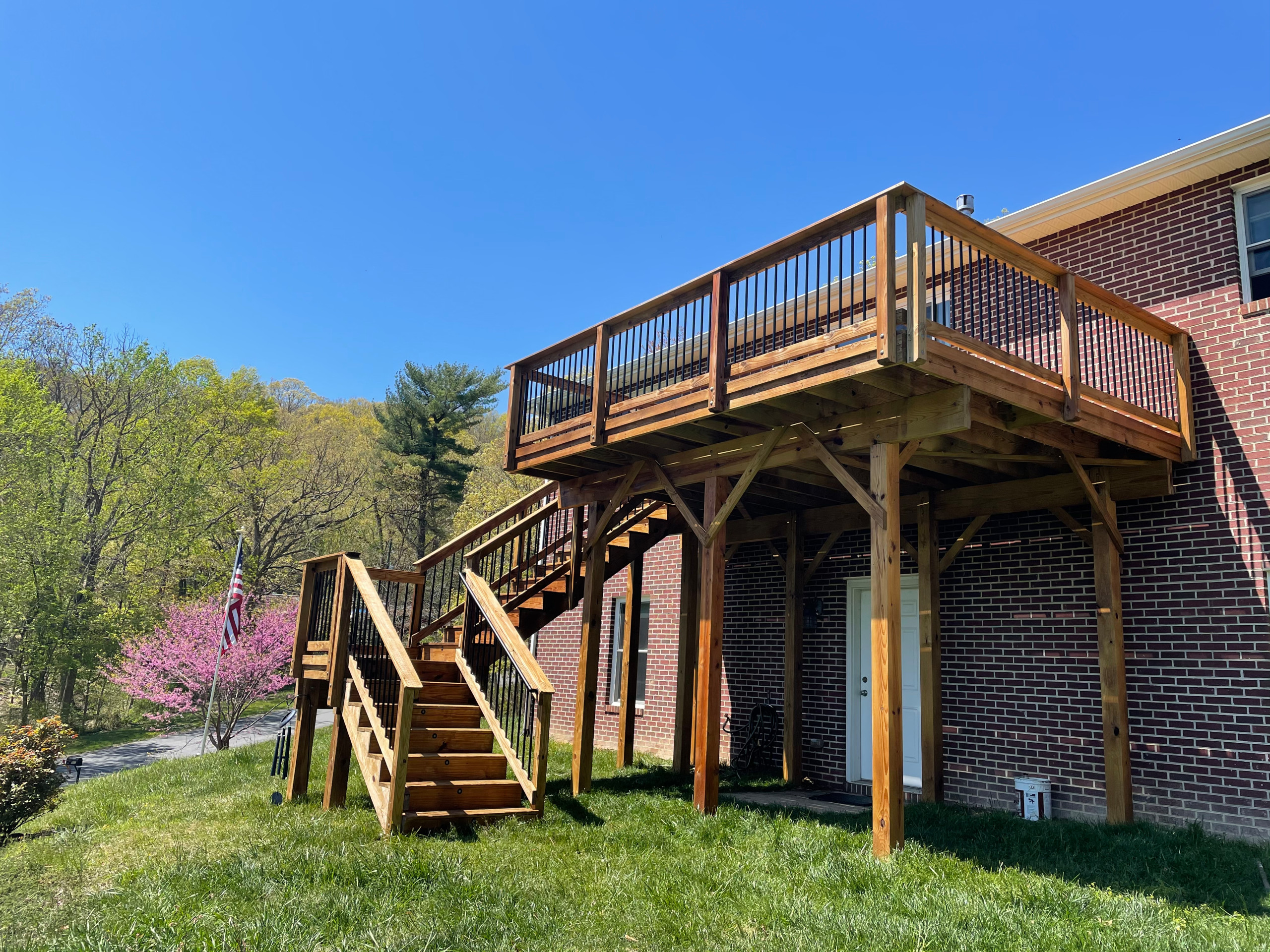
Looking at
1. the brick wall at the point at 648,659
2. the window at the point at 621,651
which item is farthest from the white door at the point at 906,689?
the window at the point at 621,651

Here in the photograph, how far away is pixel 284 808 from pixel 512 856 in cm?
260

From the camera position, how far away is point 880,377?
5.54 meters

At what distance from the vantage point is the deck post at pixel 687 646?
9438mm

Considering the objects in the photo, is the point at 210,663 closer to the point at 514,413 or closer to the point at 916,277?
the point at 514,413

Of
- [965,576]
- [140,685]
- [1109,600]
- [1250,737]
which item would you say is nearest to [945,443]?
[1109,600]

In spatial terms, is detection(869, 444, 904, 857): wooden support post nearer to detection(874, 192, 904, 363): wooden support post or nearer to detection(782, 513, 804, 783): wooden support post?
detection(874, 192, 904, 363): wooden support post

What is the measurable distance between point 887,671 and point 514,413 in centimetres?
516

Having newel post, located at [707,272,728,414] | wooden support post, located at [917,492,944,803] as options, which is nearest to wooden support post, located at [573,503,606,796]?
newel post, located at [707,272,728,414]

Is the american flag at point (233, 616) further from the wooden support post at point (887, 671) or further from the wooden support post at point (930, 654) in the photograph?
the wooden support post at point (887, 671)

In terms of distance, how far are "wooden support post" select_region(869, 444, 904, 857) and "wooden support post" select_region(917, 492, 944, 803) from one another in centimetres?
268

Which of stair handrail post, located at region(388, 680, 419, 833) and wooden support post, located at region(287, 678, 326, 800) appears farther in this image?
wooden support post, located at region(287, 678, 326, 800)

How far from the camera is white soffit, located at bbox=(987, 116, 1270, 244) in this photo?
23.1 feet

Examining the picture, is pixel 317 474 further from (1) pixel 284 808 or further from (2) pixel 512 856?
(2) pixel 512 856

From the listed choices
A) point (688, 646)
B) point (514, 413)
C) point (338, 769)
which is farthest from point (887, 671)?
point (514, 413)
